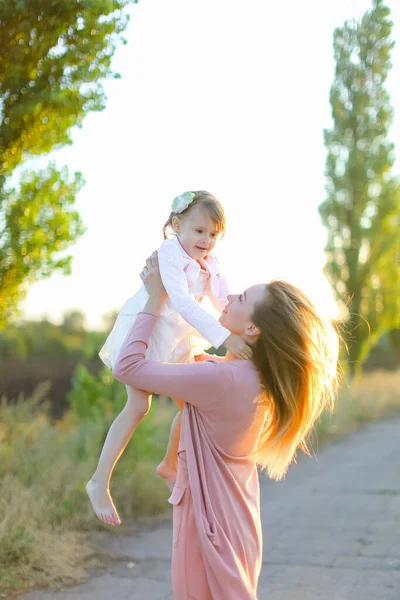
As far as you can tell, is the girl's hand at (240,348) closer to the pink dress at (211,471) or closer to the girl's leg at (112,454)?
the pink dress at (211,471)

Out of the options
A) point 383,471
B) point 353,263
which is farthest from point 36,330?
point 383,471

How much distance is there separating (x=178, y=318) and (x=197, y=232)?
0.38m

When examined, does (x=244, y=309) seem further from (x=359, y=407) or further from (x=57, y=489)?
(x=359, y=407)

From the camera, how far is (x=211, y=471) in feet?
8.68

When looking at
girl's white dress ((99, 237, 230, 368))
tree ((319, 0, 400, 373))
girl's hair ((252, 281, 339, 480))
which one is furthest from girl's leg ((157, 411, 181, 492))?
tree ((319, 0, 400, 373))

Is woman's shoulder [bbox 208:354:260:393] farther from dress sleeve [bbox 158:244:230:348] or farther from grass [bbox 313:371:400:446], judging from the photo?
grass [bbox 313:371:400:446]

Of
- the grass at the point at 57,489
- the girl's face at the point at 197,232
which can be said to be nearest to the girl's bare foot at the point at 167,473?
the girl's face at the point at 197,232

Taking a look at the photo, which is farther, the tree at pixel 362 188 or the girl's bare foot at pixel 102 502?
the tree at pixel 362 188

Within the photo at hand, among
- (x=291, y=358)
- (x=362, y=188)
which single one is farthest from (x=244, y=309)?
(x=362, y=188)

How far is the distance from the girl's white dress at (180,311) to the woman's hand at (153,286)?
0.03 metres

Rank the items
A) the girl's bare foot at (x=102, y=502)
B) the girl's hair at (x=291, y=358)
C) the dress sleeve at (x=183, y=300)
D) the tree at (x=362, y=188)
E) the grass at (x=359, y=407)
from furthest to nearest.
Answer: the tree at (x=362, y=188), the grass at (x=359, y=407), the girl's bare foot at (x=102, y=502), the dress sleeve at (x=183, y=300), the girl's hair at (x=291, y=358)

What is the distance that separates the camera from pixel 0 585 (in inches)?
160

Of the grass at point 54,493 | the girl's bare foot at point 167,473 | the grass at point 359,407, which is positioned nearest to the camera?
the girl's bare foot at point 167,473

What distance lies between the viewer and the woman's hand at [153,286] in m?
2.88
